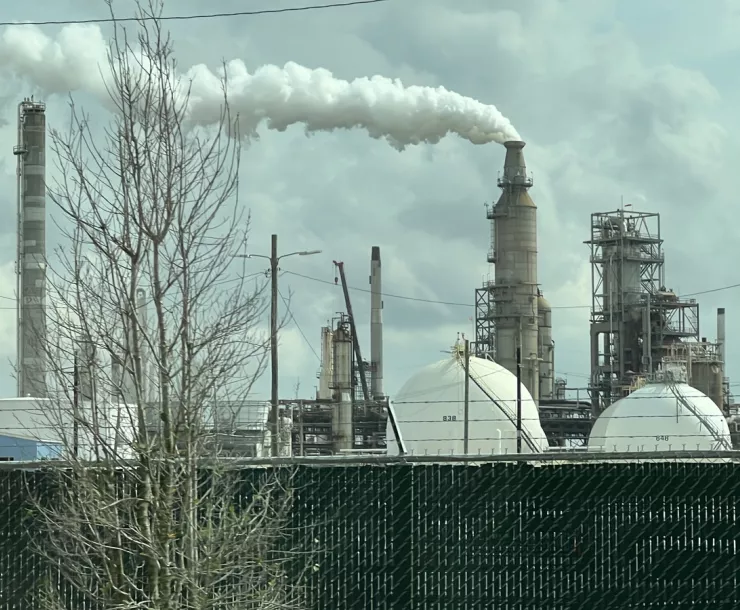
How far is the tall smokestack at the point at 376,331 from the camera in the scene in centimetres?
6594

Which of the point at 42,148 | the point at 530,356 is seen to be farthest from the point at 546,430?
the point at 42,148

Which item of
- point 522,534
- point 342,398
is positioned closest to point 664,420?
point 342,398

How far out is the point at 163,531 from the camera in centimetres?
757

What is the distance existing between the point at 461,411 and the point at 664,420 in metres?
8.28

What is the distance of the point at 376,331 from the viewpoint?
6656cm

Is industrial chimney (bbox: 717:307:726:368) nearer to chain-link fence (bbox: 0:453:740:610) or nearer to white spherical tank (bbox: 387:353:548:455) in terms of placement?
white spherical tank (bbox: 387:353:548:455)

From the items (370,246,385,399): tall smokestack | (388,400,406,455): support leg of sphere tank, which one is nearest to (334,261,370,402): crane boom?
(370,246,385,399): tall smokestack

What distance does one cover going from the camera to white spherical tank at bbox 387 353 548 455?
3438 cm

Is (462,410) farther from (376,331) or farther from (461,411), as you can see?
(376,331)

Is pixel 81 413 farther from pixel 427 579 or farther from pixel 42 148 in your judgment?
pixel 42 148

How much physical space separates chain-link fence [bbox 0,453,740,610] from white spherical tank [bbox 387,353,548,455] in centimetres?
2433

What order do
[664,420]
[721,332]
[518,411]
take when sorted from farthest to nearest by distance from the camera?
[721,332], [664,420], [518,411]

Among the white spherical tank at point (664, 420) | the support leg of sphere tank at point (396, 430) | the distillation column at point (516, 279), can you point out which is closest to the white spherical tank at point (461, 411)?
the white spherical tank at point (664, 420)

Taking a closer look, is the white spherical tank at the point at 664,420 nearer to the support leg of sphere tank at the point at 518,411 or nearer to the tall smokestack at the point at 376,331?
the support leg of sphere tank at the point at 518,411
